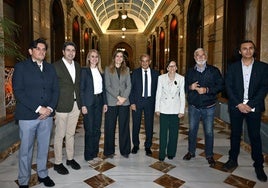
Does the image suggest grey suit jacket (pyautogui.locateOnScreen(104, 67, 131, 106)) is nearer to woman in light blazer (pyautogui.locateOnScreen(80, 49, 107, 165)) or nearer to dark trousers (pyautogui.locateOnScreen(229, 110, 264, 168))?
woman in light blazer (pyautogui.locateOnScreen(80, 49, 107, 165))

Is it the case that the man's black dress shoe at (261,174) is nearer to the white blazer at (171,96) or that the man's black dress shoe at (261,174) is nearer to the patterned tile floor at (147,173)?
the patterned tile floor at (147,173)

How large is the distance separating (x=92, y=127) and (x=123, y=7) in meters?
19.3

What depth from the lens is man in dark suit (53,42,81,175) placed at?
304 centimetres

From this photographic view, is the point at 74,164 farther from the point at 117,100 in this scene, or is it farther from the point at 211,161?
the point at 211,161

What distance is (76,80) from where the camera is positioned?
3.18 m

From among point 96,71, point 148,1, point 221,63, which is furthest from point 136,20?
point 96,71

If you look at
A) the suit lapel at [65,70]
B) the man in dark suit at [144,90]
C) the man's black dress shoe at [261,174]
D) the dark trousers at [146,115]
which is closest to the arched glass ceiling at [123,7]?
the man in dark suit at [144,90]

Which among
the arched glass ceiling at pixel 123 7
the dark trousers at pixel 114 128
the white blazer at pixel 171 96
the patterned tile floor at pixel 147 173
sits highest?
the arched glass ceiling at pixel 123 7

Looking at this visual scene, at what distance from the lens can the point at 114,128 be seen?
12.3 ft

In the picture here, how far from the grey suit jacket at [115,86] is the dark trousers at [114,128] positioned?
123mm

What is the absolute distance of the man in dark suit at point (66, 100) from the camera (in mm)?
3039

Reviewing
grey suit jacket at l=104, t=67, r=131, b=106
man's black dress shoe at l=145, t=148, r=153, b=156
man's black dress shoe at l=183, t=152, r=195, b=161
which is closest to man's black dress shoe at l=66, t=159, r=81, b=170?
grey suit jacket at l=104, t=67, r=131, b=106

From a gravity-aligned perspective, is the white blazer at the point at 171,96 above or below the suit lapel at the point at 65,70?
below

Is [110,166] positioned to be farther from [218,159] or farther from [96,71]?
[218,159]
